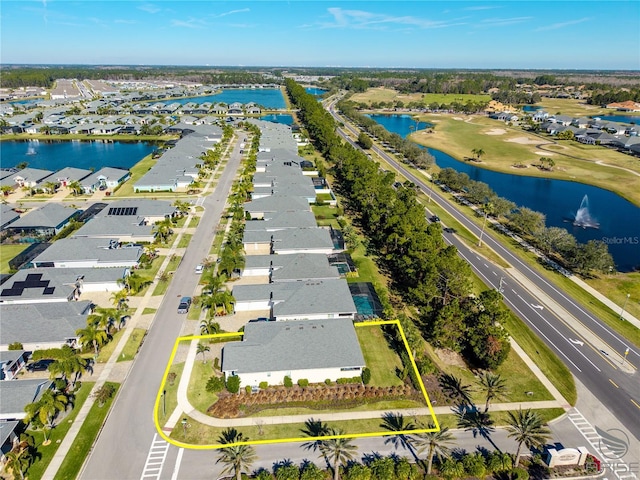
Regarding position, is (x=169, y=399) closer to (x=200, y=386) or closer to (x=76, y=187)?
(x=200, y=386)

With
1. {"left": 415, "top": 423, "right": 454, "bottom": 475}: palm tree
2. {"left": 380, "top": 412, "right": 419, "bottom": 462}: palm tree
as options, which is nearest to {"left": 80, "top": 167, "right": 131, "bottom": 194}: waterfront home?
{"left": 380, "top": 412, "right": 419, "bottom": 462}: palm tree

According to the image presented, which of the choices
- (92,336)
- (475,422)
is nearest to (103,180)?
(92,336)

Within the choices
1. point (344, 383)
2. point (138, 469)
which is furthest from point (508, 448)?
point (138, 469)

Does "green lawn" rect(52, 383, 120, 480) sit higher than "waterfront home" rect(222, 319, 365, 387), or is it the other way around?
"waterfront home" rect(222, 319, 365, 387)

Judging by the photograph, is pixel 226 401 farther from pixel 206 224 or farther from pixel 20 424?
pixel 206 224

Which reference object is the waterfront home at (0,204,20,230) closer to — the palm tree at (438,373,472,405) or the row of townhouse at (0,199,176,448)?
the row of townhouse at (0,199,176,448)

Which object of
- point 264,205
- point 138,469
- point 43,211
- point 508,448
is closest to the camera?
point 138,469
